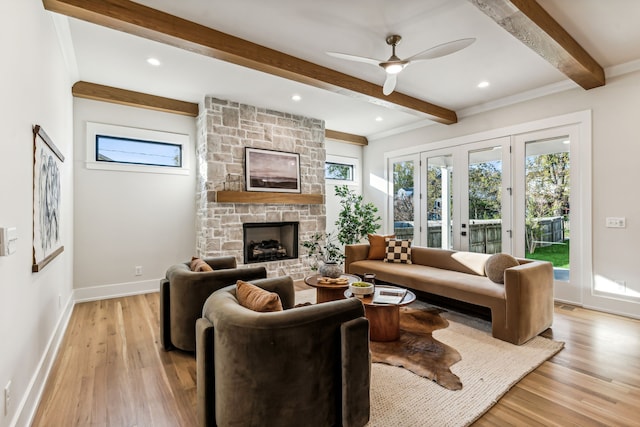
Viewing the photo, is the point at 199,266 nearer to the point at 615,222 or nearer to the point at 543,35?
the point at 543,35

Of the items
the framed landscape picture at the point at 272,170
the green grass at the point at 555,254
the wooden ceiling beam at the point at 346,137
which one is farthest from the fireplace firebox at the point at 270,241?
the green grass at the point at 555,254

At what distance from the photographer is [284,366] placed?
1.56 metres

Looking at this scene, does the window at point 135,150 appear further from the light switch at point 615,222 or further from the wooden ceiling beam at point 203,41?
the light switch at point 615,222

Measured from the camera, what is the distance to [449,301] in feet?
13.5

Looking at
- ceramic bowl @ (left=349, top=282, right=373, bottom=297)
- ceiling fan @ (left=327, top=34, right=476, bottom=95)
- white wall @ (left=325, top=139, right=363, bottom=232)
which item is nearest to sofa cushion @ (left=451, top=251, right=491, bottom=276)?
ceramic bowl @ (left=349, top=282, right=373, bottom=297)

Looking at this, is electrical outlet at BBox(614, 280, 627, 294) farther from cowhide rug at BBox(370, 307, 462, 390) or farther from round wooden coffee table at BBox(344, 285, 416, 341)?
round wooden coffee table at BBox(344, 285, 416, 341)

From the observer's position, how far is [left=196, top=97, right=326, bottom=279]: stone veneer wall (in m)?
4.71

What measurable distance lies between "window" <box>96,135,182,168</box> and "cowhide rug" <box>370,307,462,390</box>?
13.3 ft

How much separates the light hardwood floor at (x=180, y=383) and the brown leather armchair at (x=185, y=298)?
158 mm

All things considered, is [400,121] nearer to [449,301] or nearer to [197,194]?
[449,301]

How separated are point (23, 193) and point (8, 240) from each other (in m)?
0.50

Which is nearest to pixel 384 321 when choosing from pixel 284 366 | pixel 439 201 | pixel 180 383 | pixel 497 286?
pixel 497 286

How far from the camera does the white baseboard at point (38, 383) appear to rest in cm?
176

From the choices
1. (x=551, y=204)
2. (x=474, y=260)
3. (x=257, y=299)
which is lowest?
(x=474, y=260)
